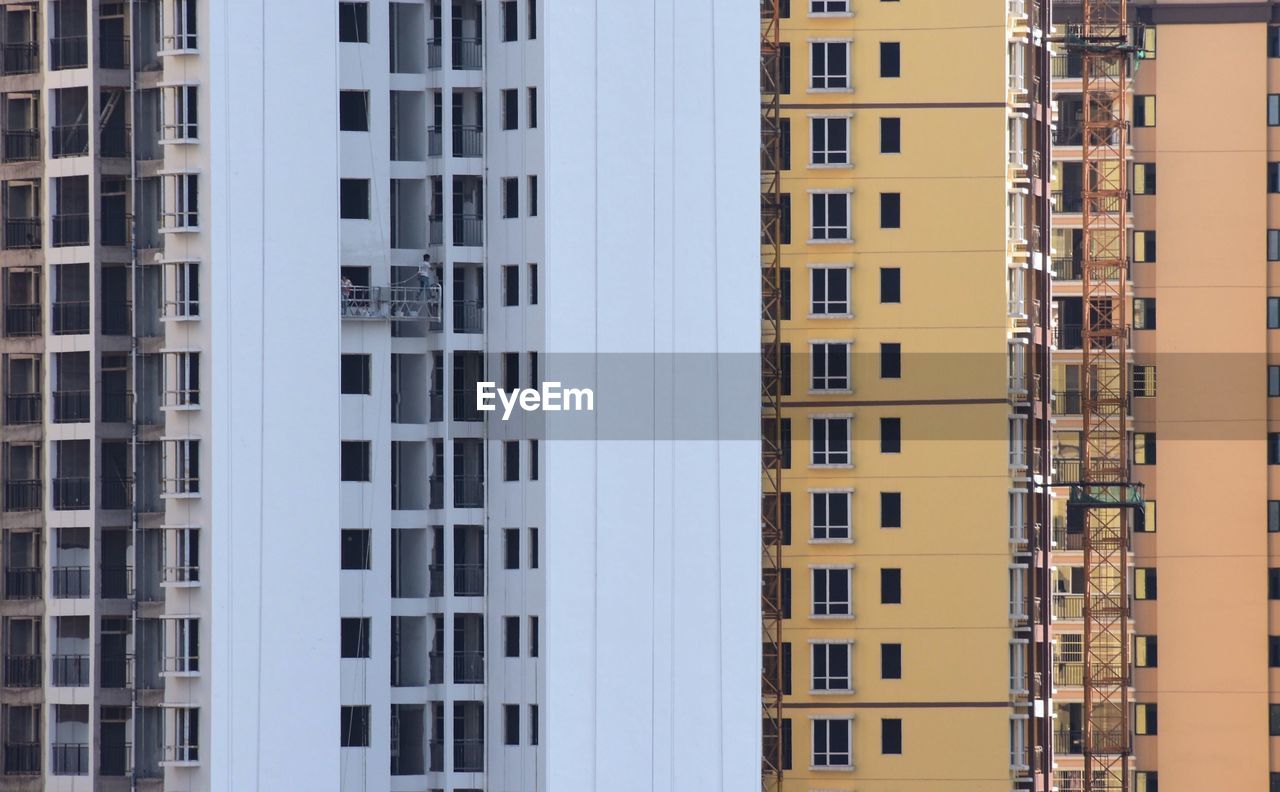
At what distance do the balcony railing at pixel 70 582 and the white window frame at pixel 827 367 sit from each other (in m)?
21.0

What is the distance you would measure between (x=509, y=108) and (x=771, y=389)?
12.6 metres

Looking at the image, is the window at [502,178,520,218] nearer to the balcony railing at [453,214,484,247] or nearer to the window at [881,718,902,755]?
the balcony railing at [453,214,484,247]

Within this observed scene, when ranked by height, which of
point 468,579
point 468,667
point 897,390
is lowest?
point 468,667

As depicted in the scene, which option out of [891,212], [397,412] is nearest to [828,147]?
[891,212]

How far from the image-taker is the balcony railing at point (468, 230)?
215 feet

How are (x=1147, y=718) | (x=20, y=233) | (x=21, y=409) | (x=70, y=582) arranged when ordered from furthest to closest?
(x=1147, y=718)
(x=20, y=233)
(x=21, y=409)
(x=70, y=582)

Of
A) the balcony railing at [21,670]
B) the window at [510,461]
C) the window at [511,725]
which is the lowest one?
the window at [511,725]

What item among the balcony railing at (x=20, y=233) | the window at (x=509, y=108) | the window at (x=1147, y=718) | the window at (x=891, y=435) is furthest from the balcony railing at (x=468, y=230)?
the window at (x=1147, y=718)

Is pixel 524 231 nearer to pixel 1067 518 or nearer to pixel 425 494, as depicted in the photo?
pixel 425 494

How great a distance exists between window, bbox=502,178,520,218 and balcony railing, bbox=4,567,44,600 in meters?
15.3

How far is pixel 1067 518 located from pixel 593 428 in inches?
1132

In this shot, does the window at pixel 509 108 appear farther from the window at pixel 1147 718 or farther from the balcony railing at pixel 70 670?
the window at pixel 1147 718

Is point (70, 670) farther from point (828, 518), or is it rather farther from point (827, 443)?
point (827, 443)

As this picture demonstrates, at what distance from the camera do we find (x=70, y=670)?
2584 inches
